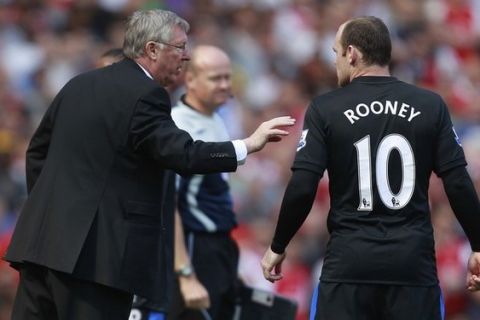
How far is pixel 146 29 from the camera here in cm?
634

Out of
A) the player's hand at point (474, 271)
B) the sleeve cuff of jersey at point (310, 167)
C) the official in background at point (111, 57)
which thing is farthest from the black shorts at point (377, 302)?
the official in background at point (111, 57)

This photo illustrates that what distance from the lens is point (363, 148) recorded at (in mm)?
6000

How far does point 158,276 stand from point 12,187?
6.16 metres

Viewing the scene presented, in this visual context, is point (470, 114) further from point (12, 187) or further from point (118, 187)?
point (118, 187)

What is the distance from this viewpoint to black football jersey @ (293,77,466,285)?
599 centimetres

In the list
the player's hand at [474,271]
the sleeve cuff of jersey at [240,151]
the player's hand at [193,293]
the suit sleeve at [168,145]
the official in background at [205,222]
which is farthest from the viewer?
the official in background at [205,222]

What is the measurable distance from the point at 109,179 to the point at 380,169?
1373mm

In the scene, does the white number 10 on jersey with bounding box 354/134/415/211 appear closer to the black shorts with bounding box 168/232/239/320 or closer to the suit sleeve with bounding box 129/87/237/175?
the suit sleeve with bounding box 129/87/237/175

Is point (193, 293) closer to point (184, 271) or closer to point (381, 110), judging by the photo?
point (184, 271)

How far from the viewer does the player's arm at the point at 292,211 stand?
6.03 m

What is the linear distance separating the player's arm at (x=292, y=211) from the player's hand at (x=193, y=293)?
1.23 metres

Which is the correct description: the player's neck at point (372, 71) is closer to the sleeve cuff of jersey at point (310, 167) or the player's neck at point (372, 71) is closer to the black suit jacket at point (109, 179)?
the sleeve cuff of jersey at point (310, 167)

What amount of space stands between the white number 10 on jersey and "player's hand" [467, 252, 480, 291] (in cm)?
51

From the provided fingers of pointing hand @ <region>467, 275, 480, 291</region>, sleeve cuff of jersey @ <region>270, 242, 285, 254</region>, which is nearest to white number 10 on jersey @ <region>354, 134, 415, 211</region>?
sleeve cuff of jersey @ <region>270, 242, 285, 254</region>
